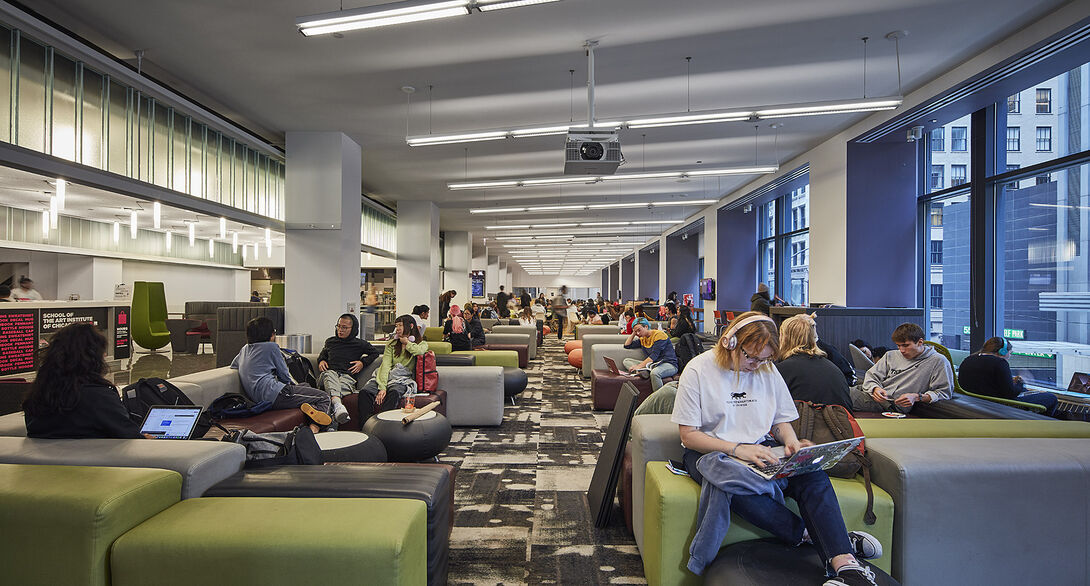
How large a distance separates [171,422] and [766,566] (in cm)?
291

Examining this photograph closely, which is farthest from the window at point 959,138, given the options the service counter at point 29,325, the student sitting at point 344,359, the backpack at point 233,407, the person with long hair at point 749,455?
the service counter at point 29,325

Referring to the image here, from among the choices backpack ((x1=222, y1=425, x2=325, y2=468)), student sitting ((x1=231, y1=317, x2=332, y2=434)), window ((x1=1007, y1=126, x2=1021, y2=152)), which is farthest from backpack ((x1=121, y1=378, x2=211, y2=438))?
window ((x1=1007, y1=126, x2=1021, y2=152))

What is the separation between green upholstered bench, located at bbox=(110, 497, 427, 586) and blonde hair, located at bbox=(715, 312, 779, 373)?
145cm

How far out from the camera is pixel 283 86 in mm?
6355

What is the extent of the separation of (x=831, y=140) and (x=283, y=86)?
7.98 m

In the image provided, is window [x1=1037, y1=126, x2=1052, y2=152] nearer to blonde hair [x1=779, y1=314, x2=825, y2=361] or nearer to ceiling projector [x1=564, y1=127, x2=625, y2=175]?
ceiling projector [x1=564, y1=127, x2=625, y2=175]

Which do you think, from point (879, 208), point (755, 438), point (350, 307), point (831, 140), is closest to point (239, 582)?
point (755, 438)

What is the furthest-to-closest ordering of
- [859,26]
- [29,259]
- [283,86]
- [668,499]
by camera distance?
1. [29,259]
2. [283,86]
3. [859,26]
4. [668,499]

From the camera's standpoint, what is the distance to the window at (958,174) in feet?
22.3

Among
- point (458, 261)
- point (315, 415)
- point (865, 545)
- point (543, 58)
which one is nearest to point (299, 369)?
point (315, 415)

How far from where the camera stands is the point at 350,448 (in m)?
3.03

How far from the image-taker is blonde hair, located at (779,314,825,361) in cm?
316

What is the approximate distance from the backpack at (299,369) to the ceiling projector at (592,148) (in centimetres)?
350

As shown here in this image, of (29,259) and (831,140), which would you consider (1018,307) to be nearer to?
(831,140)
